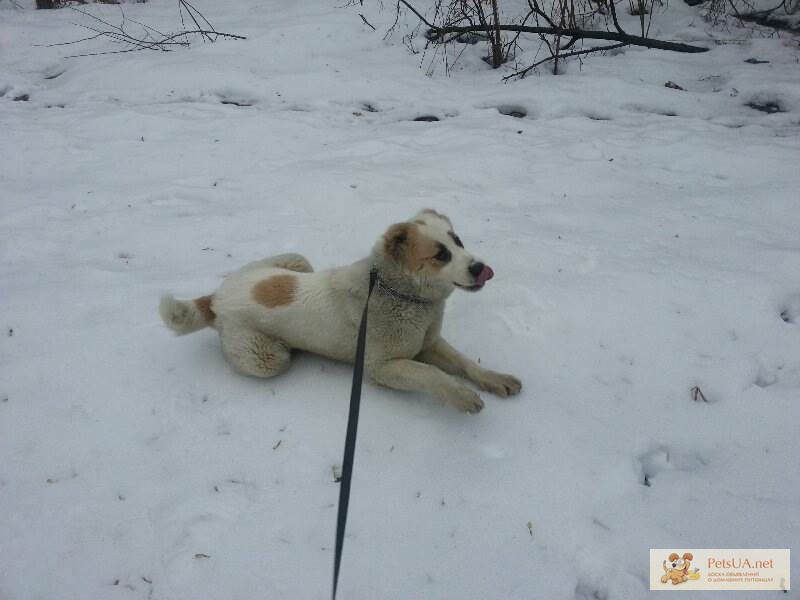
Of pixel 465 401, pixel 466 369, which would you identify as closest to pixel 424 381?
pixel 465 401

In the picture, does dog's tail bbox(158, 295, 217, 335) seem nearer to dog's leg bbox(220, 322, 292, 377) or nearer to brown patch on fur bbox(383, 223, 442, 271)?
dog's leg bbox(220, 322, 292, 377)

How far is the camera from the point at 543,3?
9.93 meters

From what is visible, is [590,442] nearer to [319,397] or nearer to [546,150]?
[319,397]

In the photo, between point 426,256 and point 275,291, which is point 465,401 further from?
point 275,291

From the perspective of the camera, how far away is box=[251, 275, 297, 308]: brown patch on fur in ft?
9.81

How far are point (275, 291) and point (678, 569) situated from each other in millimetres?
2302

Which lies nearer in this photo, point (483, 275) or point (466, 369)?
point (483, 275)

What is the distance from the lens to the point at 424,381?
271 cm

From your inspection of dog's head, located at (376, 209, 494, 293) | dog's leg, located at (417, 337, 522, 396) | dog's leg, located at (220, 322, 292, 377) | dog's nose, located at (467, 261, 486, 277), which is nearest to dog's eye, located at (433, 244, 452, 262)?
dog's head, located at (376, 209, 494, 293)

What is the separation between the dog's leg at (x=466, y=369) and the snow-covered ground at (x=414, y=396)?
88 millimetres

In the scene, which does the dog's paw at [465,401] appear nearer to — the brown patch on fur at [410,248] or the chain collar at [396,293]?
the chain collar at [396,293]

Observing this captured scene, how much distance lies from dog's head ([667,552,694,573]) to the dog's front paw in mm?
→ 1051

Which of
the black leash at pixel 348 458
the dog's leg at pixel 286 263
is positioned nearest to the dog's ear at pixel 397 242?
the black leash at pixel 348 458

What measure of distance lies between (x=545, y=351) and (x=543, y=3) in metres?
9.12
